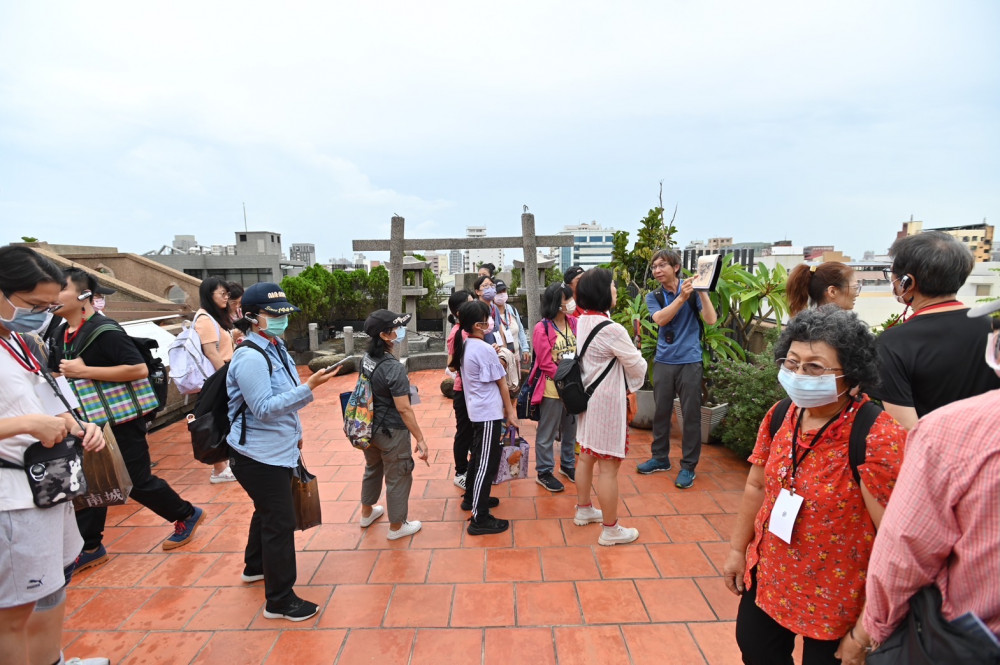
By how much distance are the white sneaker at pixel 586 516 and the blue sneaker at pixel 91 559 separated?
300 cm

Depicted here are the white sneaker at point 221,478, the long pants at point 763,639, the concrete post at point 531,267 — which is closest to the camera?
the long pants at point 763,639

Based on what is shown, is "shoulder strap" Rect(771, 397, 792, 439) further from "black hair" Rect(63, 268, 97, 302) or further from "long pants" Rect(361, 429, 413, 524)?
"black hair" Rect(63, 268, 97, 302)

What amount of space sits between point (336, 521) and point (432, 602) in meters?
1.19

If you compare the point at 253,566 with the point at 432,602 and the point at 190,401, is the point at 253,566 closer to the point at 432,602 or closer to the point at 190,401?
the point at 432,602

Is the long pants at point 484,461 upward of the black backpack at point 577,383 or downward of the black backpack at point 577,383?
downward

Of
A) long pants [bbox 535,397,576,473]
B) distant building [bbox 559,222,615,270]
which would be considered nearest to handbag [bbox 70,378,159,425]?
long pants [bbox 535,397,576,473]

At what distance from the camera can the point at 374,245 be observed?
279 inches

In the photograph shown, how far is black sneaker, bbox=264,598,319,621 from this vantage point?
2410mm

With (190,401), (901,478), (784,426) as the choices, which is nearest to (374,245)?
(190,401)

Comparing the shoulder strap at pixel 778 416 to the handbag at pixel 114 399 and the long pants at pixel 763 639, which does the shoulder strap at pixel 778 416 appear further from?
the handbag at pixel 114 399

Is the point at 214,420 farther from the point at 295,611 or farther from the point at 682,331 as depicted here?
the point at 682,331

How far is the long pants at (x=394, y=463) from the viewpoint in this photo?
2.99 meters

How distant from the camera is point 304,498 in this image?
8.71 ft

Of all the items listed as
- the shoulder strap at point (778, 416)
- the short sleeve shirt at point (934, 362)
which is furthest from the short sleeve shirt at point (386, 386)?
the short sleeve shirt at point (934, 362)
